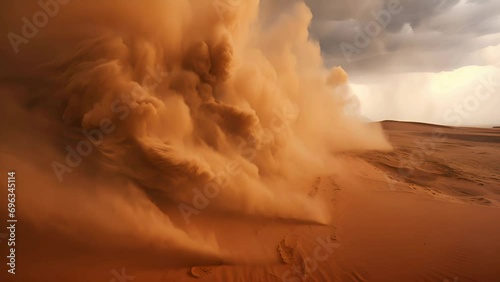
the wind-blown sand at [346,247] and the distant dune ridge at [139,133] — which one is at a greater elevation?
the distant dune ridge at [139,133]

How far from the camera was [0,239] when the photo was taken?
13.2ft

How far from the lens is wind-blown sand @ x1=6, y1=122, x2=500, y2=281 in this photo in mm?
4188

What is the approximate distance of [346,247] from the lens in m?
5.23

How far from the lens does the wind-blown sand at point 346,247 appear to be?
13.7 feet

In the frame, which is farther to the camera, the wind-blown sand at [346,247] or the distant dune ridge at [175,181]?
the distant dune ridge at [175,181]

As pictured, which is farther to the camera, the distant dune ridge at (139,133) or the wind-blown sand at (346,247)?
the distant dune ridge at (139,133)

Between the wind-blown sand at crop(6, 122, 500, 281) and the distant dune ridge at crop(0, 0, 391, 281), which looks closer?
the wind-blown sand at crop(6, 122, 500, 281)

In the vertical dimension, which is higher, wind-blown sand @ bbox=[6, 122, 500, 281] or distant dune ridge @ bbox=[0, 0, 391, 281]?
distant dune ridge @ bbox=[0, 0, 391, 281]

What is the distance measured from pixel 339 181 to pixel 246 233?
475cm

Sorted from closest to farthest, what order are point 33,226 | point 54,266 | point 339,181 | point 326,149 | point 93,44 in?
point 54,266, point 33,226, point 93,44, point 339,181, point 326,149

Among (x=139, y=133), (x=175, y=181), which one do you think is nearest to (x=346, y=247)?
(x=175, y=181)

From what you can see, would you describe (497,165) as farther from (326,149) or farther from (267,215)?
(267,215)

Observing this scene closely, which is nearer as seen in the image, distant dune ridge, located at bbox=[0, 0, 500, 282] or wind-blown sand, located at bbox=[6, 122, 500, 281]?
wind-blown sand, located at bbox=[6, 122, 500, 281]

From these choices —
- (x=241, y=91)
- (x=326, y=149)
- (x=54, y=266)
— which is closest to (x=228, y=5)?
(x=241, y=91)
